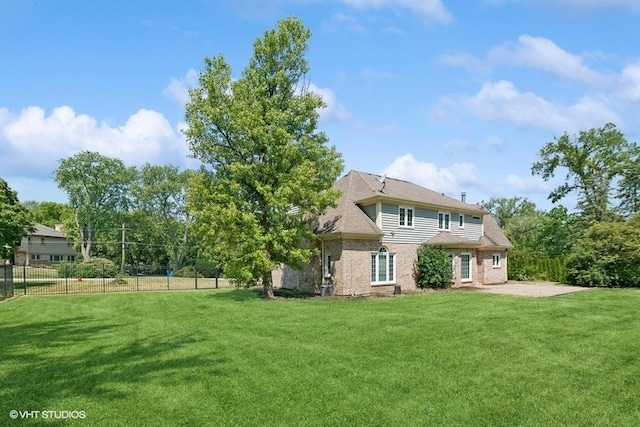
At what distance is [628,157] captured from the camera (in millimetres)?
36719

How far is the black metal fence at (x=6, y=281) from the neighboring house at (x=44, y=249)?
38445 mm

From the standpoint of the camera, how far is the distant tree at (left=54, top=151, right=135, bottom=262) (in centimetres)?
5112

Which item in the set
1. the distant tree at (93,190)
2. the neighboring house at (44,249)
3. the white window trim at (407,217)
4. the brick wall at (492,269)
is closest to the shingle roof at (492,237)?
the brick wall at (492,269)

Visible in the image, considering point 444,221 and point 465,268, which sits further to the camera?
point 465,268

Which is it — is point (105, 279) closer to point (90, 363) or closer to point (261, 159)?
point (261, 159)

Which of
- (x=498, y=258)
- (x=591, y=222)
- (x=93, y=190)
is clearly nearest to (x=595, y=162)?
(x=591, y=222)

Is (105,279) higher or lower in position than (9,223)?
lower

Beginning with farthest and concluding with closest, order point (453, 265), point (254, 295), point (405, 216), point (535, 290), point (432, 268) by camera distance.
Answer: point (453, 265) < point (405, 216) < point (432, 268) < point (535, 290) < point (254, 295)

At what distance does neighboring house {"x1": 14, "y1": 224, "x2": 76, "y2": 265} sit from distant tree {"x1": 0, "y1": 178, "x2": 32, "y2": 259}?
99.0 ft

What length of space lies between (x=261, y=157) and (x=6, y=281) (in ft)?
44.8

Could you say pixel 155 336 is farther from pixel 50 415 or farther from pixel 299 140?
pixel 299 140

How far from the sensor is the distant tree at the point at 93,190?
51.1 m

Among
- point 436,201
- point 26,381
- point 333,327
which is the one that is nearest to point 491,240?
point 436,201

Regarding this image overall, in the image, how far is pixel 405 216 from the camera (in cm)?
2323
